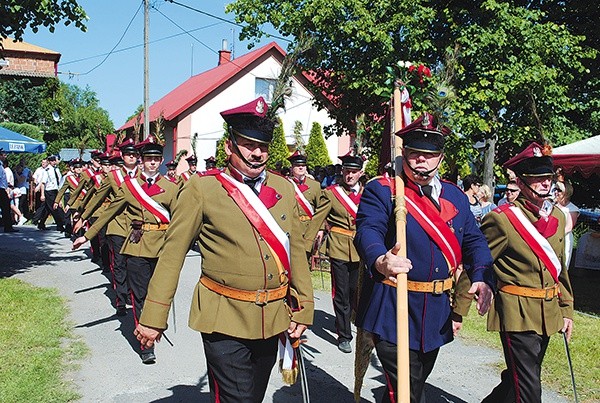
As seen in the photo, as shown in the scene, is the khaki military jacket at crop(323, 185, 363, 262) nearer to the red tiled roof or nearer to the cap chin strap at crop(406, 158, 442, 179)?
the cap chin strap at crop(406, 158, 442, 179)

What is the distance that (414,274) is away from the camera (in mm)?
3939

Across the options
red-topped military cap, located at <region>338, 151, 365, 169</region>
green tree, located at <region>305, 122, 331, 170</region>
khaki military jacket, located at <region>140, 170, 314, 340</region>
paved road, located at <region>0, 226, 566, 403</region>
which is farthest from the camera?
green tree, located at <region>305, 122, 331, 170</region>

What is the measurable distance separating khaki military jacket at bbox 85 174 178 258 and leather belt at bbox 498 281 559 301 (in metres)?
3.70

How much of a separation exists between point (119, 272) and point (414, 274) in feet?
18.2

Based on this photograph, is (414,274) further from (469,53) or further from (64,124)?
(64,124)

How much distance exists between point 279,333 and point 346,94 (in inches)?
514

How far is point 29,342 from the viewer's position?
7047mm

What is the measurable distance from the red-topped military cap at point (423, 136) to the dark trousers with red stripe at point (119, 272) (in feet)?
17.6

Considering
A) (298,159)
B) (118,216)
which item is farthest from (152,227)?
(298,159)

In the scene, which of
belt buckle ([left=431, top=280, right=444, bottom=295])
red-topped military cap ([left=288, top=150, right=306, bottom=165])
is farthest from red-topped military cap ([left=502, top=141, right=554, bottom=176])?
red-topped military cap ([left=288, top=150, right=306, bottom=165])

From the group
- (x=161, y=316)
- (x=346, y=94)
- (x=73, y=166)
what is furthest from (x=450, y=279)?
(x=73, y=166)

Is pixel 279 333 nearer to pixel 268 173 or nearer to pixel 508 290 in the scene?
pixel 268 173

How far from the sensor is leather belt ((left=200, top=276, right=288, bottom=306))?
3838 millimetres

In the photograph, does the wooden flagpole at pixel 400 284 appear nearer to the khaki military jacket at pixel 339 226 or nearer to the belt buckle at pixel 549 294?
the belt buckle at pixel 549 294
